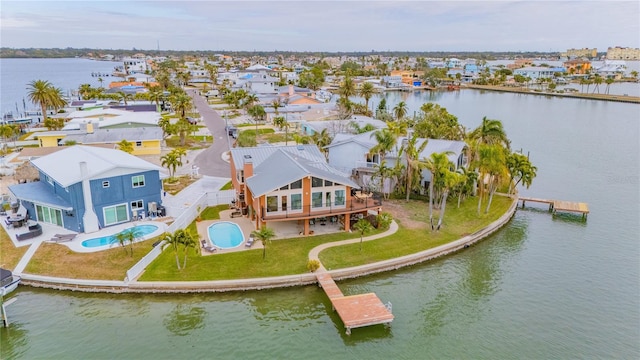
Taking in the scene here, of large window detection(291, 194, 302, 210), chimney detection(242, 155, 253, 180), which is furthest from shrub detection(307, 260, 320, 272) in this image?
chimney detection(242, 155, 253, 180)

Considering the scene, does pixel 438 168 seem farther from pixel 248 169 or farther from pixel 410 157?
pixel 248 169

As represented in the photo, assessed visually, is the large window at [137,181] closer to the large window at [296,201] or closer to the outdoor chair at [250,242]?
the outdoor chair at [250,242]

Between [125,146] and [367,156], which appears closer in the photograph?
[367,156]

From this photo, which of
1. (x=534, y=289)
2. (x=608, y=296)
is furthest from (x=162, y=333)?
(x=608, y=296)

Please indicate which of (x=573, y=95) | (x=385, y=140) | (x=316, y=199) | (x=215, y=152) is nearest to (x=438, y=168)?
(x=385, y=140)

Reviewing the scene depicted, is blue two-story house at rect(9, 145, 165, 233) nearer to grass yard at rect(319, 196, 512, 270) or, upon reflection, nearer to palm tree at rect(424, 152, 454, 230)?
grass yard at rect(319, 196, 512, 270)
